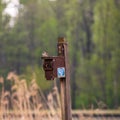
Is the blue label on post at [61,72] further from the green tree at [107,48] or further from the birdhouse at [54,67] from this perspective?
the green tree at [107,48]

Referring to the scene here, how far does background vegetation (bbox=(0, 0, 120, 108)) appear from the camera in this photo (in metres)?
22.5

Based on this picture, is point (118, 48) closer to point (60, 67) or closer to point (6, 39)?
point (6, 39)

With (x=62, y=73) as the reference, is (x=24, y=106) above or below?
below

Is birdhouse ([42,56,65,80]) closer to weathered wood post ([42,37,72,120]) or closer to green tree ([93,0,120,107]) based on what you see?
weathered wood post ([42,37,72,120])

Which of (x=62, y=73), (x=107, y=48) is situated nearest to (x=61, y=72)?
(x=62, y=73)

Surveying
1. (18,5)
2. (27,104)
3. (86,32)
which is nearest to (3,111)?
(27,104)

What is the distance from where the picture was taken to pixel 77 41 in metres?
24.5

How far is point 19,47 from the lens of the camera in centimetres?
2317

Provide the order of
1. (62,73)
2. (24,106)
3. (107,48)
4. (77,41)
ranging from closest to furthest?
(62,73) → (24,106) → (107,48) → (77,41)

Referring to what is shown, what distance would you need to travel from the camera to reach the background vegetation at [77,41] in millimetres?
22484

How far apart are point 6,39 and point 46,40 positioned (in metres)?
2.15

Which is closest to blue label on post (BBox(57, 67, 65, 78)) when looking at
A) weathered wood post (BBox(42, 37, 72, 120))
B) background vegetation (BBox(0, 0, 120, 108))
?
weathered wood post (BBox(42, 37, 72, 120))

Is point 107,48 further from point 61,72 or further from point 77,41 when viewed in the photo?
point 61,72

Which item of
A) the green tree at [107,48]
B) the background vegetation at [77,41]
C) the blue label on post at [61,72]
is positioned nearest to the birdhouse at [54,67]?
the blue label on post at [61,72]
